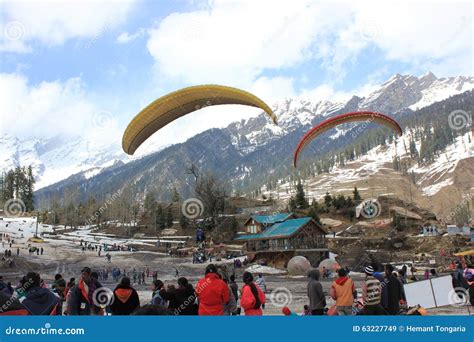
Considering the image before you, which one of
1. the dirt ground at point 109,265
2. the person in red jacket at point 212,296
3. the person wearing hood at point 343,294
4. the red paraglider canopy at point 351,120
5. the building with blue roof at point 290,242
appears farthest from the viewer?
the building with blue roof at point 290,242

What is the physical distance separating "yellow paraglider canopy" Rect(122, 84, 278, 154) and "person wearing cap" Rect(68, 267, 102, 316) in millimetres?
11751

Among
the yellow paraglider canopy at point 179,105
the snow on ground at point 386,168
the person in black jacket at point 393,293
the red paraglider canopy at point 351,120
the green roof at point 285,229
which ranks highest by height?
the snow on ground at point 386,168

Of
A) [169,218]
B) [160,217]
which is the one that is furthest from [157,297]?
[160,217]

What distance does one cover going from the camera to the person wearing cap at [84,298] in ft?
26.8

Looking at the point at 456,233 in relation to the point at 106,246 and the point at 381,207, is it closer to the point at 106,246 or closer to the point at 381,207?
the point at 381,207

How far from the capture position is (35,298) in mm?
6953

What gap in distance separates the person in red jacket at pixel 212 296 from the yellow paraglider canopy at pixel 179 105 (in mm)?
11665

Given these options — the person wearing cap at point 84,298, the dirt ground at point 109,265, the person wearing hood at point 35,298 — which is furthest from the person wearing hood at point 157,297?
the dirt ground at point 109,265

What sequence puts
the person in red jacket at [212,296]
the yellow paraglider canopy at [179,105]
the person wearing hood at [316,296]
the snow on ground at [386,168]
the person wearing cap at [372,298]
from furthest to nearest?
the snow on ground at [386,168], the yellow paraglider canopy at [179,105], the person wearing hood at [316,296], the person in red jacket at [212,296], the person wearing cap at [372,298]

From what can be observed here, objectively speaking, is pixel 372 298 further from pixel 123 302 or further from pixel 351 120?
pixel 351 120

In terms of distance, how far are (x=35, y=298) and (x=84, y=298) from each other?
1393 millimetres

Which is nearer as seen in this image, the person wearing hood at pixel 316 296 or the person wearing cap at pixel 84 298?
the person wearing cap at pixel 84 298

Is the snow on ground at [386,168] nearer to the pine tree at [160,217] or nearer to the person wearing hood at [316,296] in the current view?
the pine tree at [160,217]
